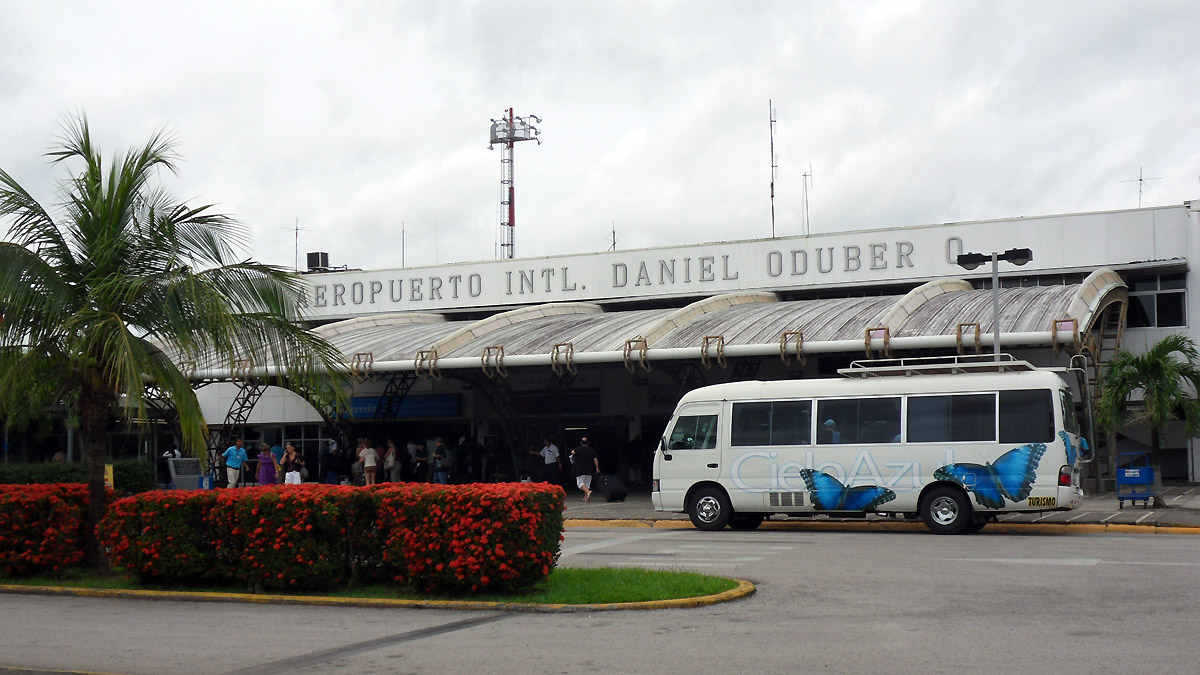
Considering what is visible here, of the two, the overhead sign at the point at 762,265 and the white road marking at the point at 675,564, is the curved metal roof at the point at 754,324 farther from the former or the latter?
the white road marking at the point at 675,564

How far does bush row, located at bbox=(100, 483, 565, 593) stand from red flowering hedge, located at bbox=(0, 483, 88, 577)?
0.67 metres

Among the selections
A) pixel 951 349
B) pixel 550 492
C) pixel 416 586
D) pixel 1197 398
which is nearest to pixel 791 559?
pixel 550 492

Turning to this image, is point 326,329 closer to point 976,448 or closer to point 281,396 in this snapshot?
point 281,396

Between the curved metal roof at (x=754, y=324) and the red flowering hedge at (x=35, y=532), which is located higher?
the curved metal roof at (x=754, y=324)

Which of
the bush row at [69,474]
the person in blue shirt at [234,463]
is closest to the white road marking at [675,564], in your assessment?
the bush row at [69,474]

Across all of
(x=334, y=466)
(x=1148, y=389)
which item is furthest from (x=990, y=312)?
(x=334, y=466)

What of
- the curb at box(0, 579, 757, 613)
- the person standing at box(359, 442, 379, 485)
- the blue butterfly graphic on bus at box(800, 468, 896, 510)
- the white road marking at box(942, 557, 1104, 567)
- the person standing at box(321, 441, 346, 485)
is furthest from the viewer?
the person standing at box(321, 441, 346, 485)

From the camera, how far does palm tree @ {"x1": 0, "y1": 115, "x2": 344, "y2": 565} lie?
12500 millimetres

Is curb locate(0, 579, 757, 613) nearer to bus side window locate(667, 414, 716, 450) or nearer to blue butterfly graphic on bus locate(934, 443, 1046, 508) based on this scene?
blue butterfly graphic on bus locate(934, 443, 1046, 508)

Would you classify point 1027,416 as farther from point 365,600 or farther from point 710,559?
point 365,600

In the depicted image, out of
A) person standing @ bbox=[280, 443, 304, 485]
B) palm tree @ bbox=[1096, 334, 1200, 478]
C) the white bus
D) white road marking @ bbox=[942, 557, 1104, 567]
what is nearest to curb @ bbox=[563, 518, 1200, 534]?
the white bus

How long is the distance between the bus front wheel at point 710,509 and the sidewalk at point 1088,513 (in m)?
2.22

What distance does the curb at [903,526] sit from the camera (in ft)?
62.7

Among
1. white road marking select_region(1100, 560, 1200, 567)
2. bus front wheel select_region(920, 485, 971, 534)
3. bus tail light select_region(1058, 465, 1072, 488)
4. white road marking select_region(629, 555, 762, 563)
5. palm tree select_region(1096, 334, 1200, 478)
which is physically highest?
palm tree select_region(1096, 334, 1200, 478)
